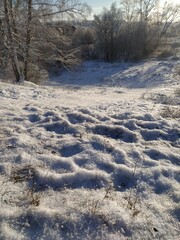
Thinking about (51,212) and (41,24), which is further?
(41,24)

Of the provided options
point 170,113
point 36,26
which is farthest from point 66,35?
point 170,113

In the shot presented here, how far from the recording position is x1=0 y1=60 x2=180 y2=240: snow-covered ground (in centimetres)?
217

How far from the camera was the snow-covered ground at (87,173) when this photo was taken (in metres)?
2.17

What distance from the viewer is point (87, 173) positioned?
9.41 feet

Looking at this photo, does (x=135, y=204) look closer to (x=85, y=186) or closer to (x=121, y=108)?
(x=85, y=186)

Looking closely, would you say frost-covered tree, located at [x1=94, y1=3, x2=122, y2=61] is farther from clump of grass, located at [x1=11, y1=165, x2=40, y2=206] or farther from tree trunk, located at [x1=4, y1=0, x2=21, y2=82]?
clump of grass, located at [x1=11, y1=165, x2=40, y2=206]

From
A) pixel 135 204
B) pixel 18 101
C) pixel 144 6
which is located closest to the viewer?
pixel 135 204

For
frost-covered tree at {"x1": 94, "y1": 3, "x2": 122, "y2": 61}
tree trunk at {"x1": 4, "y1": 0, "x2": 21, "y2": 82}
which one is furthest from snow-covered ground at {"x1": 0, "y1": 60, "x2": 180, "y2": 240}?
frost-covered tree at {"x1": 94, "y1": 3, "x2": 122, "y2": 61}

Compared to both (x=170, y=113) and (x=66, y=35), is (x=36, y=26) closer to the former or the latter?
(x=170, y=113)

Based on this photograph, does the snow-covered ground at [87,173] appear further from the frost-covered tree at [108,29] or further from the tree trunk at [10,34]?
the frost-covered tree at [108,29]

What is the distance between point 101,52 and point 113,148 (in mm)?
26604

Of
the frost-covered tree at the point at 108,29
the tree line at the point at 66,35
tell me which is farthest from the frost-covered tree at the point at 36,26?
Answer: the frost-covered tree at the point at 108,29

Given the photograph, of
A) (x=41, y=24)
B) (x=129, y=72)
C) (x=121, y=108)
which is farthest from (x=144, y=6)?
(x=121, y=108)

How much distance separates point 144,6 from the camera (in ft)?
117
